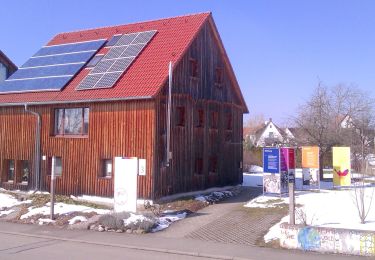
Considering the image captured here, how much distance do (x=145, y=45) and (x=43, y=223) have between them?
Answer: 10872mm

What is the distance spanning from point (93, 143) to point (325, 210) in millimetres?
10914

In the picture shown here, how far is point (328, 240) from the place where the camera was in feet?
40.2

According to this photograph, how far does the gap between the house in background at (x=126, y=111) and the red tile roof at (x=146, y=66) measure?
→ 61 millimetres

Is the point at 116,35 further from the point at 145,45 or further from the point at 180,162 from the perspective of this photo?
the point at 180,162

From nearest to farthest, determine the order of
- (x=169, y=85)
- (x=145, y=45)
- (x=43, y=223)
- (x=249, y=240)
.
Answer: (x=249, y=240), (x=43, y=223), (x=169, y=85), (x=145, y=45)

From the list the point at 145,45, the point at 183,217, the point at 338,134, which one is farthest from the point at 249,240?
the point at 338,134

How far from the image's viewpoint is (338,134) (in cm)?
2952

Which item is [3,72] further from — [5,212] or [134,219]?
[134,219]

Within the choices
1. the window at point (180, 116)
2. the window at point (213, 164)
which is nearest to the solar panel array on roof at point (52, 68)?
the window at point (180, 116)

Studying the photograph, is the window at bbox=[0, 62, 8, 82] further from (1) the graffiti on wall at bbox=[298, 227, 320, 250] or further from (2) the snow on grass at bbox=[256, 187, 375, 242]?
(1) the graffiti on wall at bbox=[298, 227, 320, 250]

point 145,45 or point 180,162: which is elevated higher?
point 145,45

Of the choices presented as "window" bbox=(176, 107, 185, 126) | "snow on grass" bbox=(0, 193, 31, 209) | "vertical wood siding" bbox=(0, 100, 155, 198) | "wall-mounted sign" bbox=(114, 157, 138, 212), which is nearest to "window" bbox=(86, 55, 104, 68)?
"vertical wood siding" bbox=(0, 100, 155, 198)

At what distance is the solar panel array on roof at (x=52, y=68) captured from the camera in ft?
81.6

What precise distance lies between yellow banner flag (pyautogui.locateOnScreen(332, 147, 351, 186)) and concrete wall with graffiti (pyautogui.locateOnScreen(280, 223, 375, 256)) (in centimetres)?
1093
